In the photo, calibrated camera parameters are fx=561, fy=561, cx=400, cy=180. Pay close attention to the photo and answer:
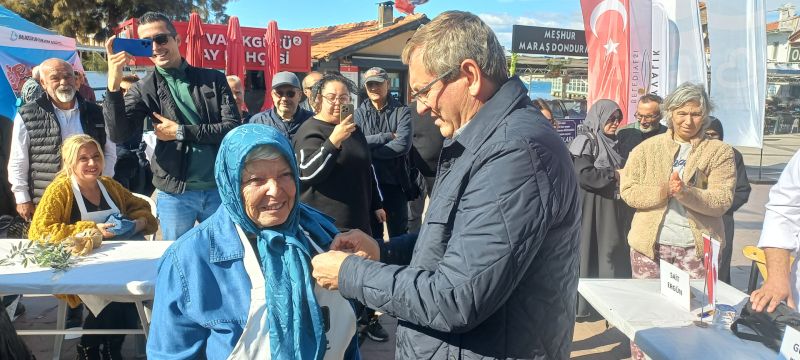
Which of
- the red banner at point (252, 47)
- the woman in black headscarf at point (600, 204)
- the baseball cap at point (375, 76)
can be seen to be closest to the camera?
the woman in black headscarf at point (600, 204)

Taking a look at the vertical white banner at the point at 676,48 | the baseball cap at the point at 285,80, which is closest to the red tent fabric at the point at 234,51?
the baseball cap at the point at 285,80

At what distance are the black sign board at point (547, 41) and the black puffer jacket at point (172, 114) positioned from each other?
30.6ft

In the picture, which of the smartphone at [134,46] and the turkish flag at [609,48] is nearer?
the smartphone at [134,46]

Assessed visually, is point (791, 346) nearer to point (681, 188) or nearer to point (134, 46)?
point (681, 188)

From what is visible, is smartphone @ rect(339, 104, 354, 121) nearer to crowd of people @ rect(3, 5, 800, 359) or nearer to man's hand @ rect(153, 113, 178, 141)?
crowd of people @ rect(3, 5, 800, 359)

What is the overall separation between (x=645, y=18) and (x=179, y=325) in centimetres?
781

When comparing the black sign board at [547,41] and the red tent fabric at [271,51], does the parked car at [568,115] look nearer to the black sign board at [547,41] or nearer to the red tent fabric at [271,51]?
the black sign board at [547,41]

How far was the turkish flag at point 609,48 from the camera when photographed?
7.79m

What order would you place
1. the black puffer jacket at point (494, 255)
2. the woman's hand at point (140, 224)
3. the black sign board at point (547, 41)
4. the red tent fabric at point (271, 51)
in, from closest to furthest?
the black puffer jacket at point (494, 255), the woman's hand at point (140, 224), the black sign board at point (547, 41), the red tent fabric at point (271, 51)

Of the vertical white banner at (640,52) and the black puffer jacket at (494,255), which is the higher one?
the vertical white banner at (640,52)

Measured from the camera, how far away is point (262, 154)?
1738 millimetres

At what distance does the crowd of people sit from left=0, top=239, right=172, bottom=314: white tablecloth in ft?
0.92

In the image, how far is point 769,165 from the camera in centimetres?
1449

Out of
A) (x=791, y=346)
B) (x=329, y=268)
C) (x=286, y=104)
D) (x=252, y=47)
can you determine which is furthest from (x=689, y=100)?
(x=252, y=47)
